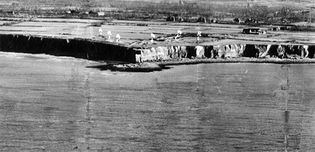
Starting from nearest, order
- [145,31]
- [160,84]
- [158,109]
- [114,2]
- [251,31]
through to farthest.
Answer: [158,109] < [160,84] < [251,31] < [145,31] < [114,2]

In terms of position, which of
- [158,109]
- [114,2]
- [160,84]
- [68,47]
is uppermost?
[158,109]

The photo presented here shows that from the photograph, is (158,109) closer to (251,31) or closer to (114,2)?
(251,31)

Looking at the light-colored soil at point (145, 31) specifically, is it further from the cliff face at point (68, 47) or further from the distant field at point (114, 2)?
the distant field at point (114, 2)

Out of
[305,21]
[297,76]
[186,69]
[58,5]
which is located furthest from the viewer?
[58,5]

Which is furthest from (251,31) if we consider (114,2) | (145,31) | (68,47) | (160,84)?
(114,2)

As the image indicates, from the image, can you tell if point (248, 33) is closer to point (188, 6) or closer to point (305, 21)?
point (305, 21)

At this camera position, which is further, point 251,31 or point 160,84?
point 251,31

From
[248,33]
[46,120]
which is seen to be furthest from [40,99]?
[248,33]
